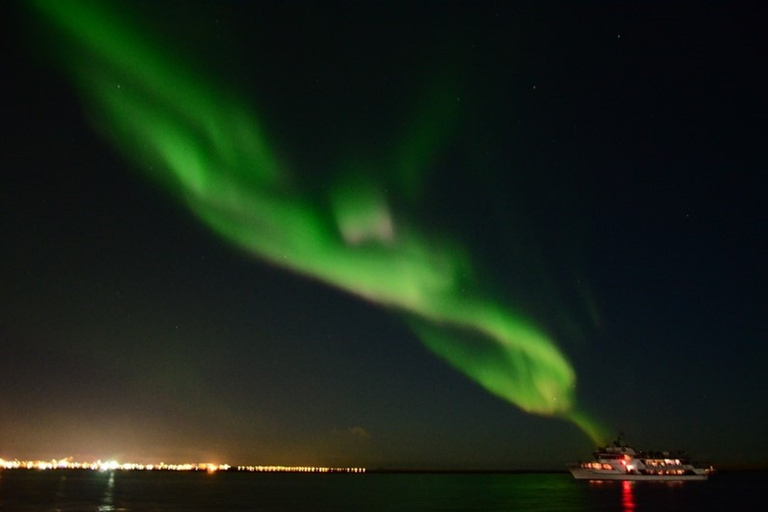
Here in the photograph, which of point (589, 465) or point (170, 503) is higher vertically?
point (589, 465)

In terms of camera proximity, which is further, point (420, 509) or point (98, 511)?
point (420, 509)

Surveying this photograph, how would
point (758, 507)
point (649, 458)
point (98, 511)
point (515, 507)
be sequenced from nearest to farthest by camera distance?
point (98, 511) < point (515, 507) < point (758, 507) < point (649, 458)

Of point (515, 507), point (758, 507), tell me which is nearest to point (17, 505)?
point (515, 507)

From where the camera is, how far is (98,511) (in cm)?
6341

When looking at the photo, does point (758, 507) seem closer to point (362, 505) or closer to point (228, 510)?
point (362, 505)

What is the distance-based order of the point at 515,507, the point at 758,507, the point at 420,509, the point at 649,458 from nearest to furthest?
the point at 420,509 → the point at 515,507 → the point at 758,507 → the point at 649,458

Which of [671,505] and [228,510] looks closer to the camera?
[228,510]

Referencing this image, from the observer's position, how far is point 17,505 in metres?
68.7

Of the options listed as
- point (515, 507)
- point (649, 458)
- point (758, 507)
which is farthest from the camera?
point (649, 458)

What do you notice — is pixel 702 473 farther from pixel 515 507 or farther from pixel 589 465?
pixel 515 507

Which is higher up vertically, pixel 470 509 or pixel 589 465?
pixel 589 465

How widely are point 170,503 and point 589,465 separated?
116m

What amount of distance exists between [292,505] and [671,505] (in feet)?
142

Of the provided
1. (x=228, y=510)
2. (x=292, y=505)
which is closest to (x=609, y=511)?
(x=292, y=505)
